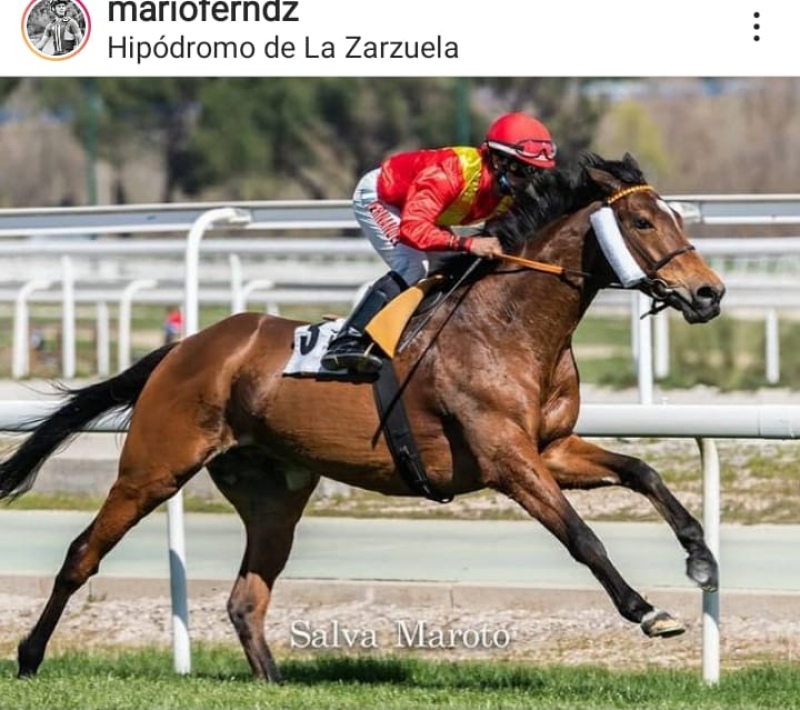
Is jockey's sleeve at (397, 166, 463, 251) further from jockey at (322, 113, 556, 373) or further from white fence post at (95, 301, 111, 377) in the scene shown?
white fence post at (95, 301, 111, 377)

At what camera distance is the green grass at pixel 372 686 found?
4.92 m

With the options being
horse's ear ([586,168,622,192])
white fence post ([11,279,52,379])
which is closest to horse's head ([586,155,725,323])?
horse's ear ([586,168,622,192])

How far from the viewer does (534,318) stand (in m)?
5.43

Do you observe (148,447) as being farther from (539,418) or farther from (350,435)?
(539,418)

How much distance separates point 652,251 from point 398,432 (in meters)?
0.93

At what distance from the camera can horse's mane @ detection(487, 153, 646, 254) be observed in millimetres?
5438

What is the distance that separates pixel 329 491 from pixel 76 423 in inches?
82.9

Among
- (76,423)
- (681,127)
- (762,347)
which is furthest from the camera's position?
(681,127)

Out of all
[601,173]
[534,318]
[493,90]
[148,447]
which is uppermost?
[493,90]

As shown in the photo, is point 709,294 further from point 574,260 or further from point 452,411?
point 452,411
